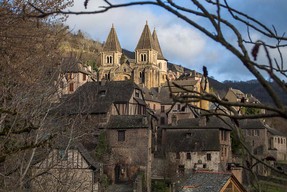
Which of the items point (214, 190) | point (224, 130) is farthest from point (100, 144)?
point (214, 190)

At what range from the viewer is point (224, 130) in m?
59.3

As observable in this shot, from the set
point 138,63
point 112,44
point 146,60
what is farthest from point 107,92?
point 112,44

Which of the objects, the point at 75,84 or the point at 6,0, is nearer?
the point at 6,0

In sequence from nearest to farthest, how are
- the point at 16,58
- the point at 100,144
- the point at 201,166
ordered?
the point at 16,58 < the point at 100,144 < the point at 201,166

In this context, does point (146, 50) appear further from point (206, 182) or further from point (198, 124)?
point (206, 182)

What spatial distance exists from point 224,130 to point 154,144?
7.74m

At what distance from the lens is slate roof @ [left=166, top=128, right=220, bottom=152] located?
5672 centimetres

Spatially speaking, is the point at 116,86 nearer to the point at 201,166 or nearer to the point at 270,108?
the point at 201,166

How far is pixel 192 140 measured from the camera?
190 feet

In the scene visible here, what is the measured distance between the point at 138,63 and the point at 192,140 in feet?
240

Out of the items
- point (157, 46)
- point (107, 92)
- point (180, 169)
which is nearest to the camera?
point (107, 92)

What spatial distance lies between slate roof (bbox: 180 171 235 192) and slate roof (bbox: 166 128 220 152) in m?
27.0

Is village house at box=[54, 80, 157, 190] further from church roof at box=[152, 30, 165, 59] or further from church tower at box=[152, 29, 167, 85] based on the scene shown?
church roof at box=[152, 30, 165, 59]

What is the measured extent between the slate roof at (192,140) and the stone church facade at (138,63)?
63877 mm
